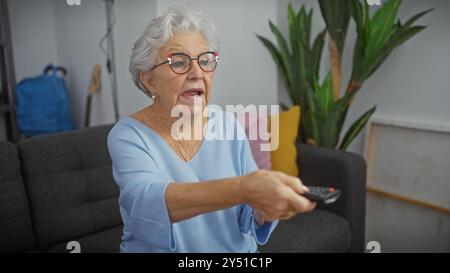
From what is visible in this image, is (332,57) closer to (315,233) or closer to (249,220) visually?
(315,233)

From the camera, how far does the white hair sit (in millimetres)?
556

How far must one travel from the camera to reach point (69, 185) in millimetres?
958

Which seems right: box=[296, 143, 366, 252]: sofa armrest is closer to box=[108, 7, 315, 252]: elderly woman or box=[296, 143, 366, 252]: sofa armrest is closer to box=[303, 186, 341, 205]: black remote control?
box=[108, 7, 315, 252]: elderly woman

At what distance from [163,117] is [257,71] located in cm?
36

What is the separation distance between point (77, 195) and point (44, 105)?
0.80 ft

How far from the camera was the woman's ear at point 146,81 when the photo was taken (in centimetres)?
58

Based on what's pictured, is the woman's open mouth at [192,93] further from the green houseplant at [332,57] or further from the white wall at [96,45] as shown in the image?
the green houseplant at [332,57]

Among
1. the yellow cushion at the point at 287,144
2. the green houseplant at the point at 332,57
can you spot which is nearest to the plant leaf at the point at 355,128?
the green houseplant at the point at 332,57

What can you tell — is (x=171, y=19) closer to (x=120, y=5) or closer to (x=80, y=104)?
(x=120, y=5)

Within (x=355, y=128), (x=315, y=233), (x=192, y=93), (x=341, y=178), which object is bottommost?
(x=315, y=233)

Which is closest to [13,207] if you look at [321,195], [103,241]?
[103,241]

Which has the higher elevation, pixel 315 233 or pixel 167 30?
pixel 167 30

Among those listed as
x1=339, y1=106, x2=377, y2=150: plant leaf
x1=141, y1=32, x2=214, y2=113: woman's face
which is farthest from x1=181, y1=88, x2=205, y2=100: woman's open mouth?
x1=339, y1=106, x2=377, y2=150: plant leaf
